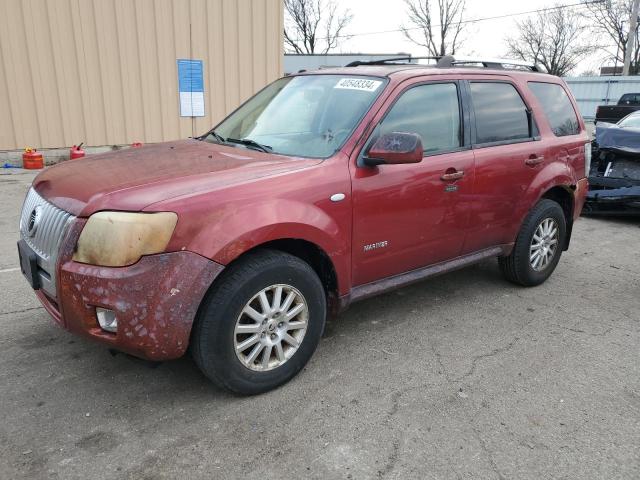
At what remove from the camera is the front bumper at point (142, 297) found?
2.43m

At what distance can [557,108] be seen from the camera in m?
4.67

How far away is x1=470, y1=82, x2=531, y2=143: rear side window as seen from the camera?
395cm

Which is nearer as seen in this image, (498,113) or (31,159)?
(498,113)

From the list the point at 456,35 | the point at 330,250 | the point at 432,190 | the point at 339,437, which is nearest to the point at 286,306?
the point at 330,250

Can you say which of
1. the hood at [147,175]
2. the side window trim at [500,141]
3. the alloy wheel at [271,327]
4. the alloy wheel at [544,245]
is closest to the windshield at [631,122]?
the alloy wheel at [544,245]

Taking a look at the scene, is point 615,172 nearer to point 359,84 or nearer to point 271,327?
point 359,84

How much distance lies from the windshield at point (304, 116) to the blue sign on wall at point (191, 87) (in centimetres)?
777

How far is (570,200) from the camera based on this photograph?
4.78m

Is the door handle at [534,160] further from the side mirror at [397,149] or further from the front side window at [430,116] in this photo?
the side mirror at [397,149]

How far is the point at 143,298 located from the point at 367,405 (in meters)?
1.32

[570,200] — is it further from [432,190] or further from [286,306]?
[286,306]

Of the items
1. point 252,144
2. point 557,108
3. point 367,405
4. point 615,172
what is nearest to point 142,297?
point 367,405

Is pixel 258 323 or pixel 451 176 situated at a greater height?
pixel 451 176

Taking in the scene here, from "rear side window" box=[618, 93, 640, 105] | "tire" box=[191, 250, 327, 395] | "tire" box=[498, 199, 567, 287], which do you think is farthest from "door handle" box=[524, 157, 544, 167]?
"rear side window" box=[618, 93, 640, 105]
